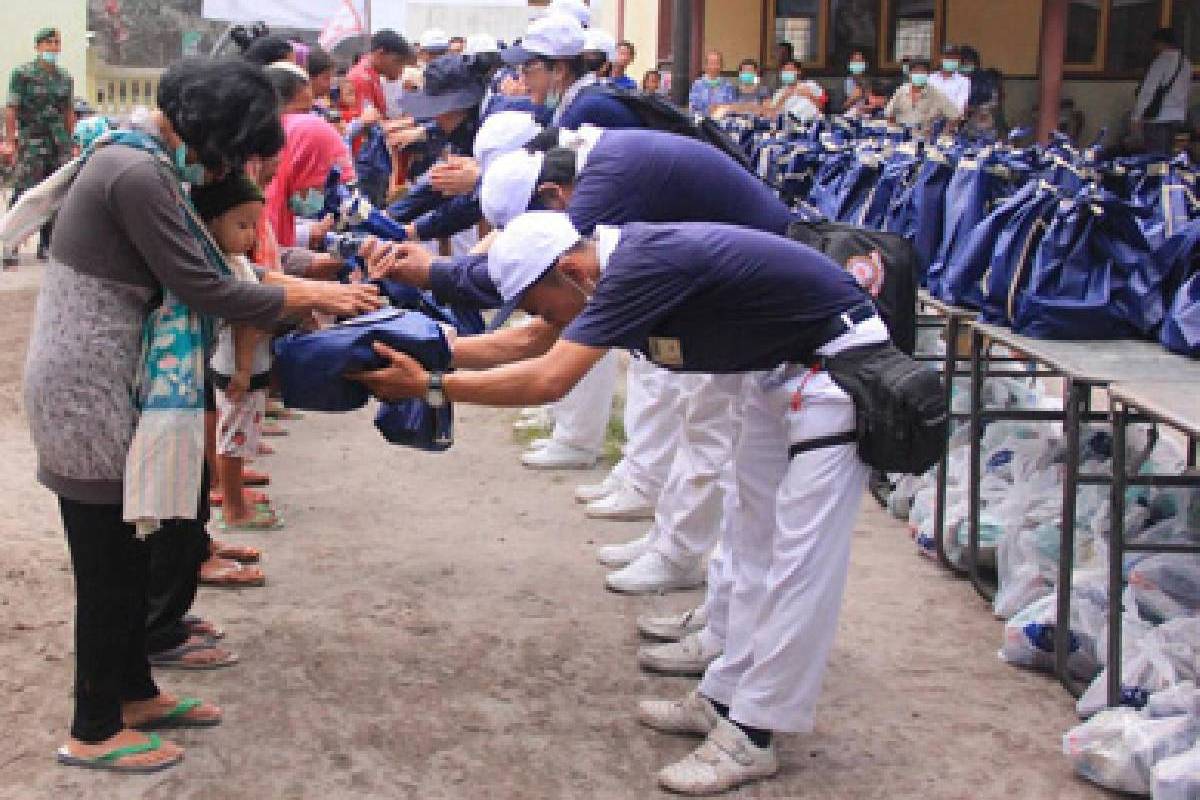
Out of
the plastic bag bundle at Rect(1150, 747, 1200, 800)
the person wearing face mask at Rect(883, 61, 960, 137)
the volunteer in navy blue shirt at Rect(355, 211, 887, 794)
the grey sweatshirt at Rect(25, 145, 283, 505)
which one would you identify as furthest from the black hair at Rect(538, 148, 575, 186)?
the person wearing face mask at Rect(883, 61, 960, 137)

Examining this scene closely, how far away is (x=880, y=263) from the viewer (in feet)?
13.8

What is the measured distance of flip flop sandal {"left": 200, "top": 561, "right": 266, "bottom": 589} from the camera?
16.4 feet

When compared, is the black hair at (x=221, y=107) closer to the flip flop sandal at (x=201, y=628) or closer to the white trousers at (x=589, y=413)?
the flip flop sandal at (x=201, y=628)

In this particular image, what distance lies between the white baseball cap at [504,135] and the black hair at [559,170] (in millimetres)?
964

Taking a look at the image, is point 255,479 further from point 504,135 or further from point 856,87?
point 856,87

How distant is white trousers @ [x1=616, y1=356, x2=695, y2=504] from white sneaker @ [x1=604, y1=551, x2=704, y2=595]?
2.12 ft

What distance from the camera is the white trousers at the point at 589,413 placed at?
22.1 feet

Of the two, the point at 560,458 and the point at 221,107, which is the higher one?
the point at 221,107

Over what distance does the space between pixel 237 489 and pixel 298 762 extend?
199 cm

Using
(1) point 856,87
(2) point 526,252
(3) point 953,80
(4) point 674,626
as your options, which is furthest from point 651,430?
(1) point 856,87

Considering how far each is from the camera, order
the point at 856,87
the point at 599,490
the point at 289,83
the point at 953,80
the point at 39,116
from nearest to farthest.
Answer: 1. the point at 289,83
2. the point at 599,490
3. the point at 39,116
4. the point at 953,80
5. the point at 856,87

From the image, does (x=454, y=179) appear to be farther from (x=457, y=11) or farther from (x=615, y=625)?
(x=457, y=11)

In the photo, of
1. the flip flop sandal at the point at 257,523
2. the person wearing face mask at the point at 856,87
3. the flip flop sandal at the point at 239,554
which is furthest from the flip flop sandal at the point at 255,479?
the person wearing face mask at the point at 856,87

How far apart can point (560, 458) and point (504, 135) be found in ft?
6.23
